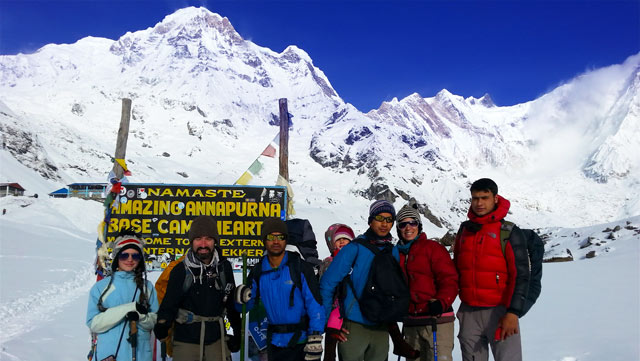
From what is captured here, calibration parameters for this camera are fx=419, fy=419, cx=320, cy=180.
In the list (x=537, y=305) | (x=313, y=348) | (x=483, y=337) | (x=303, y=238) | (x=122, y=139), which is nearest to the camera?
(x=313, y=348)

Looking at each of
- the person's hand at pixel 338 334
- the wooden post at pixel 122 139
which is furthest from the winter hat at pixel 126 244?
the wooden post at pixel 122 139

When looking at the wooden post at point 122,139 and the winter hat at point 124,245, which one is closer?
the winter hat at point 124,245

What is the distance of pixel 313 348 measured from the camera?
3836 millimetres

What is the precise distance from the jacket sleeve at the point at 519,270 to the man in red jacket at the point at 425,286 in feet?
1.76

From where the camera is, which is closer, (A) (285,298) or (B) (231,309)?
(A) (285,298)

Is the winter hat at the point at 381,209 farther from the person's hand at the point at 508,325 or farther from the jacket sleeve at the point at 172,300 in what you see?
the jacket sleeve at the point at 172,300

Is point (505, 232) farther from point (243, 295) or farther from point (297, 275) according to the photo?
point (243, 295)

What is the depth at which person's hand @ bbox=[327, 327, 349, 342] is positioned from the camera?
13.4 ft

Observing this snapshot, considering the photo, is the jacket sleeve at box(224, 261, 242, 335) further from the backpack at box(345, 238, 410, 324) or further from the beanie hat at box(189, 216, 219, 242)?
the backpack at box(345, 238, 410, 324)

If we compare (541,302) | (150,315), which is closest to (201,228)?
(150,315)

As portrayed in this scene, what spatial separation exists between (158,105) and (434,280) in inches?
6101

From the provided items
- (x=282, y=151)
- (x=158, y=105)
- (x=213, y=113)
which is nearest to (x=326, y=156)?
(x=213, y=113)

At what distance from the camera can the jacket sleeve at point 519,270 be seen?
3.93 meters

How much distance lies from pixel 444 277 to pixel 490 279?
1.50 feet
